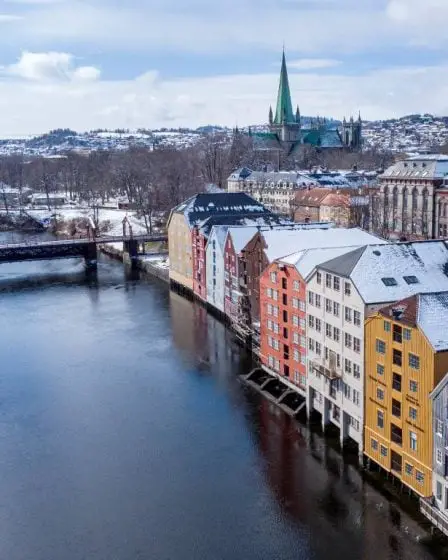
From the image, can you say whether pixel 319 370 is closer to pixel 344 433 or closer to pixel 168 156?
pixel 344 433

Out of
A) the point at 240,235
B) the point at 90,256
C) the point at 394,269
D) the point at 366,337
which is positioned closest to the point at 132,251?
the point at 90,256

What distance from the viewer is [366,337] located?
2067 cm

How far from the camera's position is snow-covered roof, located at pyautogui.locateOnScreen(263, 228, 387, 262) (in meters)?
31.6

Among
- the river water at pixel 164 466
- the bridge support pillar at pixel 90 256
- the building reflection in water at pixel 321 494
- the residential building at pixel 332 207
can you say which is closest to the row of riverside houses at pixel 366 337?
the building reflection in water at pixel 321 494

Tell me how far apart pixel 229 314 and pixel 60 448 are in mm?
15123

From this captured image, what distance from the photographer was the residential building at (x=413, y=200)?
54031 mm

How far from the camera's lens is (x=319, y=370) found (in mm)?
23406

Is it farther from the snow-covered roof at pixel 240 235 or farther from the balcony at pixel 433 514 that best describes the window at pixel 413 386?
the snow-covered roof at pixel 240 235

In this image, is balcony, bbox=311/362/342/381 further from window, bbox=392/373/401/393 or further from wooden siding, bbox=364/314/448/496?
window, bbox=392/373/401/393

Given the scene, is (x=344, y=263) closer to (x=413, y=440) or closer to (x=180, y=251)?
(x=413, y=440)

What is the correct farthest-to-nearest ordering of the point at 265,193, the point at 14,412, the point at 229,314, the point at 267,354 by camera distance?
the point at 265,193, the point at 229,314, the point at 267,354, the point at 14,412

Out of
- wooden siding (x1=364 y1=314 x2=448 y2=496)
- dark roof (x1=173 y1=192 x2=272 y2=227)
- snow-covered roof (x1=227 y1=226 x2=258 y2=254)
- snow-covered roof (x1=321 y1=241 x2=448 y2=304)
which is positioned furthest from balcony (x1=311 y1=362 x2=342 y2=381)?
dark roof (x1=173 y1=192 x2=272 y2=227)

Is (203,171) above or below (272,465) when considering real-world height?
above

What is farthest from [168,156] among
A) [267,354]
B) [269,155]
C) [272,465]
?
[272,465]
